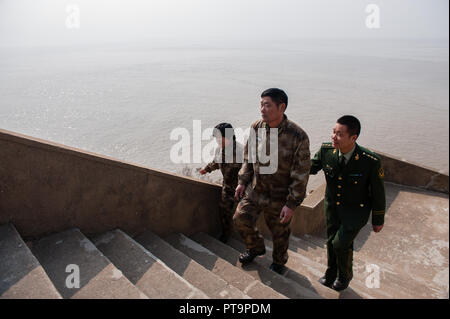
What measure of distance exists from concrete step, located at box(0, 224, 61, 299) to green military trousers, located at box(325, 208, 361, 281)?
2.52 meters

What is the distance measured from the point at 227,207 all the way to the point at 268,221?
0.91 meters

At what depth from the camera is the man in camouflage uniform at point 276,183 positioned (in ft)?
10.1

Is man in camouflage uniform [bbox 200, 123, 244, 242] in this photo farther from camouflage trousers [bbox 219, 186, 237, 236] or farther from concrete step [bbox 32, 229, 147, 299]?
concrete step [bbox 32, 229, 147, 299]

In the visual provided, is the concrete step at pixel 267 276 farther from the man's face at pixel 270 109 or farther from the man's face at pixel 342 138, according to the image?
the man's face at pixel 270 109

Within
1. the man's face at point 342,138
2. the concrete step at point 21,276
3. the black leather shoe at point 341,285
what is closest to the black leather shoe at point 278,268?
the black leather shoe at point 341,285

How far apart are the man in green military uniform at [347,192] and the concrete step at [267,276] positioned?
0.47 meters

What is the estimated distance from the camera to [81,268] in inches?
100.0

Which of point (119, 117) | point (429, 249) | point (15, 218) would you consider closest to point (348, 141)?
point (15, 218)

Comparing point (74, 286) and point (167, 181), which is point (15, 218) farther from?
point (167, 181)

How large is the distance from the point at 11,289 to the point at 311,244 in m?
4.20

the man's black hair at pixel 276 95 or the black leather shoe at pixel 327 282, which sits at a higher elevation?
the man's black hair at pixel 276 95

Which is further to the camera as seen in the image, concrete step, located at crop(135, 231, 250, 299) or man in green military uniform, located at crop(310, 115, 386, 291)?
man in green military uniform, located at crop(310, 115, 386, 291)

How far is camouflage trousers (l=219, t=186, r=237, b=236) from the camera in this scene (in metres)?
4.24

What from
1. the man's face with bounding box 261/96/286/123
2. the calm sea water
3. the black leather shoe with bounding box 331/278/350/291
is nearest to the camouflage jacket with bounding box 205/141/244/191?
the man's face with bounding box 261/96/286/123
